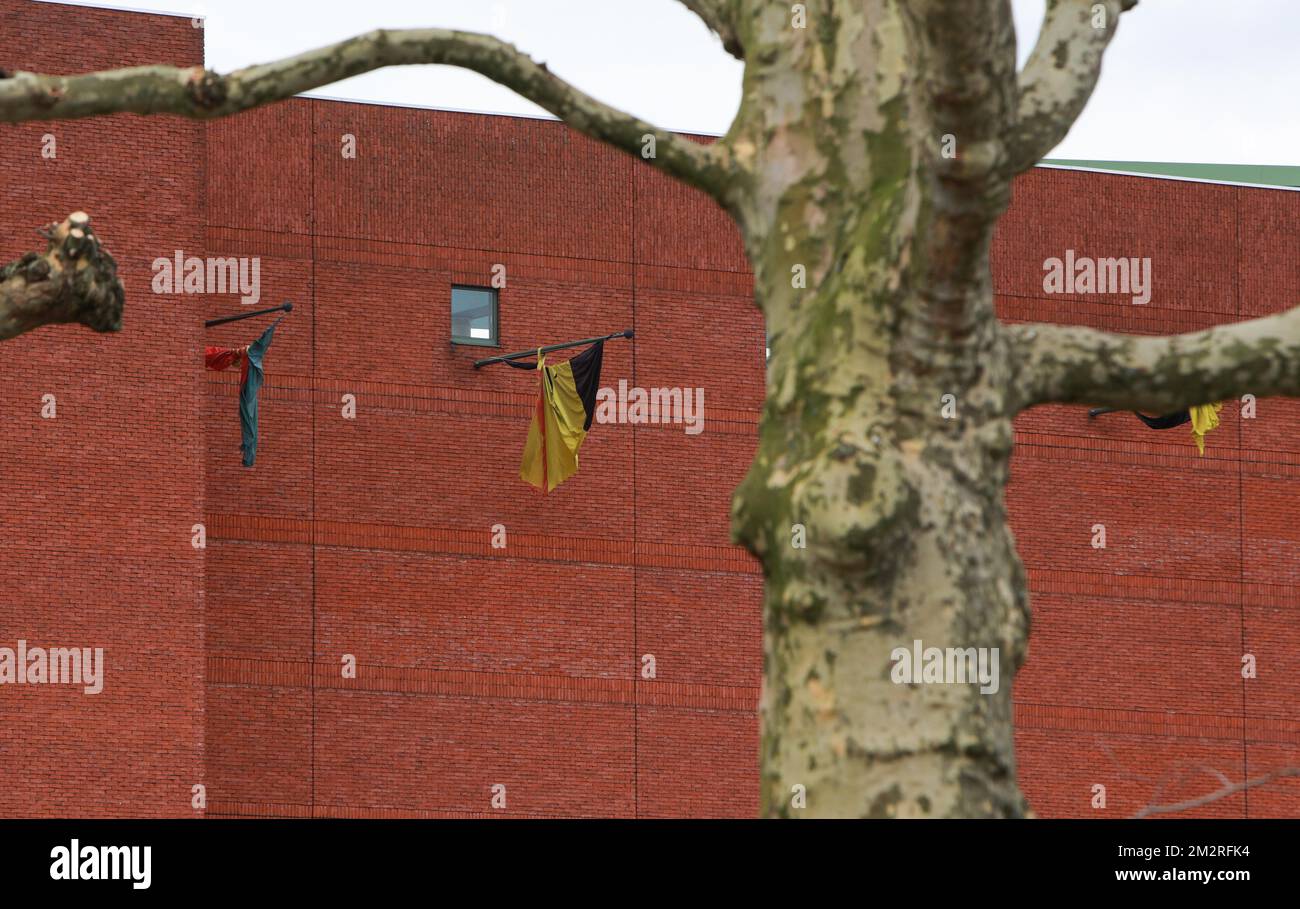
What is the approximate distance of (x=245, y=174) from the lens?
32.4 m

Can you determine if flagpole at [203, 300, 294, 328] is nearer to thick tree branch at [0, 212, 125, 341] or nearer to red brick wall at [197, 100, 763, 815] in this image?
red brick wall at [197, 100, 763, 815]

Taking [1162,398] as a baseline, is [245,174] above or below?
above

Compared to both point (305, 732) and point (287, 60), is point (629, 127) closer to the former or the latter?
point (287, 60)

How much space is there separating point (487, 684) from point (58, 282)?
2526 centimetres

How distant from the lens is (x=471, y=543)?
3312cm

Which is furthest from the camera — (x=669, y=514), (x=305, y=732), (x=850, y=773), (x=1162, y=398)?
(x=669, y=514)

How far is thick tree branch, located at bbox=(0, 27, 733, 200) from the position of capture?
749 centimetres

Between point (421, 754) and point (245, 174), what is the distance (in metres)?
8.70

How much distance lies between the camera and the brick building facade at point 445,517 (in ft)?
96.5

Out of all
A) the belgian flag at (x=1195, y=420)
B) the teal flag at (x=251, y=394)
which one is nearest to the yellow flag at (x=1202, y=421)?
the belgian flag at (x=1195, y=420)

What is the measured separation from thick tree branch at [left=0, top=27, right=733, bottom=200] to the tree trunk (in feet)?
1.69

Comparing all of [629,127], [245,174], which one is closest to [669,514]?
[245,174]

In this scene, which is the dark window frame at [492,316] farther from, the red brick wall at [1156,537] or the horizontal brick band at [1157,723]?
the horizontal brick band at [1157,723]

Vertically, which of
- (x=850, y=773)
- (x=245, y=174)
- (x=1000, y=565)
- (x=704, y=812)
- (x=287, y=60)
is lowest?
(x=704, y=812)
